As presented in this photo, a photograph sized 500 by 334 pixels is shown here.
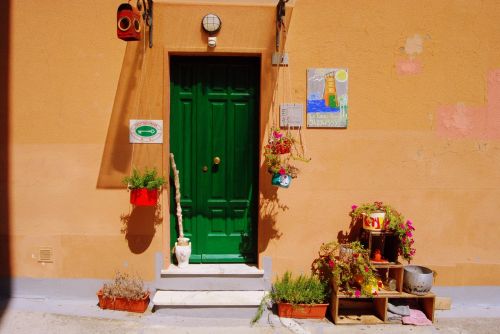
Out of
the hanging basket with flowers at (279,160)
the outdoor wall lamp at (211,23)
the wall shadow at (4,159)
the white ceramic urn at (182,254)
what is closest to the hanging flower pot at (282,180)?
the hanging basket with flowers at (279,160)

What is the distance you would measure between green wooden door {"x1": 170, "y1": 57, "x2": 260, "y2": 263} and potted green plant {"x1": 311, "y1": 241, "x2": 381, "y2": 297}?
3.32 feet

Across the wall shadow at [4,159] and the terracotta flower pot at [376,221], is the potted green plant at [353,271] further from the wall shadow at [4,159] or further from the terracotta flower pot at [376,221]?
the wall shadow at [4,159]

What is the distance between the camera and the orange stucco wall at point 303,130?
450 centimetres

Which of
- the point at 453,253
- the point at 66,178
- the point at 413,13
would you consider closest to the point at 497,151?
the point at 453,253

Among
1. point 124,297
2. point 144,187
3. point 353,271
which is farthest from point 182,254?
point 353,271

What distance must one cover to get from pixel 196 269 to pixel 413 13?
11.9ft

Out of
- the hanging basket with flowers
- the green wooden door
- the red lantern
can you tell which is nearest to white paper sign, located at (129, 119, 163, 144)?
the green wooden door

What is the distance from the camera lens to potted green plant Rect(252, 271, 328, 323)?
4.31 meters

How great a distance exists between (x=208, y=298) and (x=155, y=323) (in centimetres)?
57

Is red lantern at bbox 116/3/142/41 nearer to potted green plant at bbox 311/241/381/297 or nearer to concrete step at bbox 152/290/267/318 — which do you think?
concrete step at bbox 152/290/267/318

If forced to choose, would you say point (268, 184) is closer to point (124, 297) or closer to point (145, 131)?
point (145, 131)

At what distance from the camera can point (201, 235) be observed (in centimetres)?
488

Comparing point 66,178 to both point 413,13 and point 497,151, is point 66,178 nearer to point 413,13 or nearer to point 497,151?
point 413,13

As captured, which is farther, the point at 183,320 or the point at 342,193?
the point at 342,193
